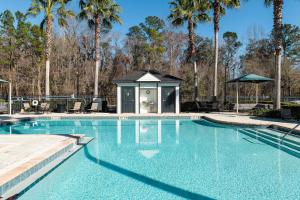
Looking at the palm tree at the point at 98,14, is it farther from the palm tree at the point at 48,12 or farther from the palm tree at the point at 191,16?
the palm tree at the point at 191,16

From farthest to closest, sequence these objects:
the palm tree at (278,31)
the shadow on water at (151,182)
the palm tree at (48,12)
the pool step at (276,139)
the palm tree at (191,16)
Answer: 1. the palm tree at (191,16)
2. the palm tree at (48,12)
3. the palm tree at (278,31)
4. the pool step at (276,139)
5. the shadow on water at (151,182)

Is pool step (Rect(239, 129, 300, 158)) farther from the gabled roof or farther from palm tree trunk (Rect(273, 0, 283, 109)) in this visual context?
the gabled roof

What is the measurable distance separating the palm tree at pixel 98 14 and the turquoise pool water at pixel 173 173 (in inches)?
511

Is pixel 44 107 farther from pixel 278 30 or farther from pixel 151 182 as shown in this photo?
pixel 151 182

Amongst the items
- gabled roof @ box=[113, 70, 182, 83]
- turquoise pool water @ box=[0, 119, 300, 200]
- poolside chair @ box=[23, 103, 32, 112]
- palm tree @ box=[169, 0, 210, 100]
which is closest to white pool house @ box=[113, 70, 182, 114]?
gabled roof @ box=[113, 70, 182, 83]

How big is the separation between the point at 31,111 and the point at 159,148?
14.6 m

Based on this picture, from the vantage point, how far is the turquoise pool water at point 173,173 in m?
4.33

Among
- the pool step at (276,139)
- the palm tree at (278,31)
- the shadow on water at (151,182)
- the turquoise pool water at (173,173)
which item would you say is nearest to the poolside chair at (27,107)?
the turquoise pool water at (173,173)

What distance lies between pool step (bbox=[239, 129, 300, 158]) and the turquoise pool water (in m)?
0.25

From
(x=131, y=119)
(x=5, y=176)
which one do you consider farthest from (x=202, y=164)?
(x=131, y=119)

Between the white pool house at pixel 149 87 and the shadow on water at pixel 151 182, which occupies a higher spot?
the white pool house at pixel 149 87

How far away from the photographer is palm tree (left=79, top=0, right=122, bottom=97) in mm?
20297

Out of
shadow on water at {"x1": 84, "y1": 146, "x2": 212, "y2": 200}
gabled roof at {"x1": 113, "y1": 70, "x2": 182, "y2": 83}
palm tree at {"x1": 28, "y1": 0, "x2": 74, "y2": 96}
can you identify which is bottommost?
shadow on water at {"x1": 84, "y1": 146, "x2": 212, "y2": 200}

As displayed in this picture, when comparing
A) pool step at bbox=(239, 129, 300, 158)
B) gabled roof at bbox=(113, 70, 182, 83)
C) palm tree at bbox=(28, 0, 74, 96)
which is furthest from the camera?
palm tree at bbox=(28, 0, 74, 96)
